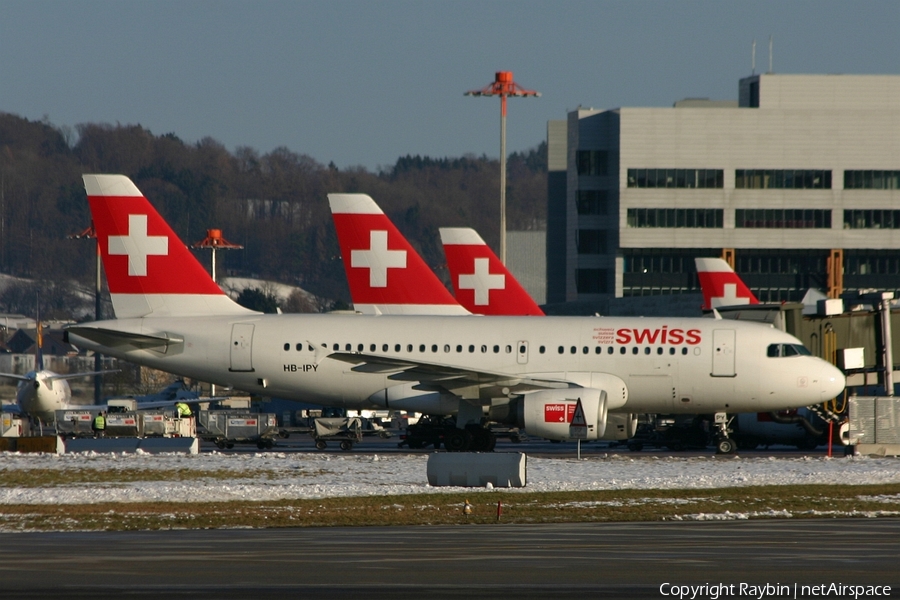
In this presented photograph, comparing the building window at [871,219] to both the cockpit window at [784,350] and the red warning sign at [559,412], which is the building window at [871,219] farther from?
the red warning sign at [559,412]

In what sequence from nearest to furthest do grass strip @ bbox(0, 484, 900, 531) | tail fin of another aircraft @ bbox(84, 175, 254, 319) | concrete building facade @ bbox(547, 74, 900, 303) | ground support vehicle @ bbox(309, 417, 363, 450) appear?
1. grass strip @ bbox(0, 484, 900, 531)
2. tail fin of another aircraft @ bbox(84, 175, 254, 319)
3. ground support vehicle @ bbox(309, 417, 363, 450)
4. concrete building facade @ bbox(547, 74, 900, 303)

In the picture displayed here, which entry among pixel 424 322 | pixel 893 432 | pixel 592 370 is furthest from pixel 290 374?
pixel 893 432

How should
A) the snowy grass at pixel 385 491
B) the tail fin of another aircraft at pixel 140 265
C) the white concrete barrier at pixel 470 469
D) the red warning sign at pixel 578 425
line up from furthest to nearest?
the tail fin of another aircraft at pixel 140 265 → the red warning sign at pixel 578 425 → the white concrete barrier at pixel 470 469 → the snowy grass at pixel 385 491

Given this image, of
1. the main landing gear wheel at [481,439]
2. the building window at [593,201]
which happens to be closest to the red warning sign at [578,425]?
the main landing gear wheel at [481,439]

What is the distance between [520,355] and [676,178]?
66349 millimetres

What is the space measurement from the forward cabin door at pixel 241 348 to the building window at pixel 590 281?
2884 inches

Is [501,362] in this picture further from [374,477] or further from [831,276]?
[831,276]

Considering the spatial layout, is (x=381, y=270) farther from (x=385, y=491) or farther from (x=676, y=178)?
(x=676, y=178)

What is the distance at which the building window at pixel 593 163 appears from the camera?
342ft

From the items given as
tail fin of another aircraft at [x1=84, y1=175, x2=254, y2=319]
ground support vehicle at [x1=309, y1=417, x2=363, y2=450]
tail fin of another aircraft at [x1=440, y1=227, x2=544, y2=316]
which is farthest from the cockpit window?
tail fin of another aircraft at [x1=440, y1=227, x2=544, y2=316]

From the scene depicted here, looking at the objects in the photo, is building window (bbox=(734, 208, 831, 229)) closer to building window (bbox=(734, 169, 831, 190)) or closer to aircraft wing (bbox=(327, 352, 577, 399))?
building window (bbox=(734, 169, 831, 190))

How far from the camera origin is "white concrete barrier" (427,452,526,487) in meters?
24.8

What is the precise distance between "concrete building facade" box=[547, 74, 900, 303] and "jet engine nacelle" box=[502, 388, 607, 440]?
220 ft

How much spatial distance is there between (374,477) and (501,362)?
785 cm
